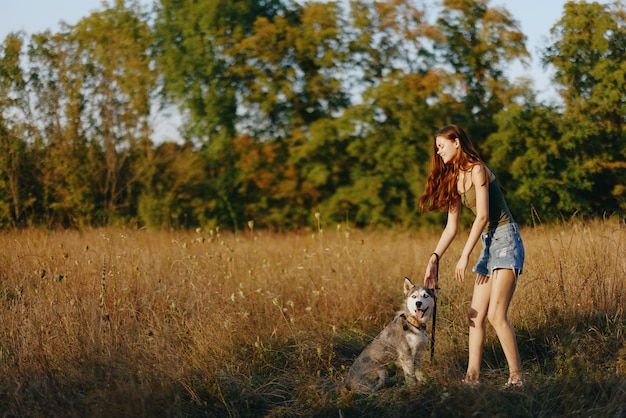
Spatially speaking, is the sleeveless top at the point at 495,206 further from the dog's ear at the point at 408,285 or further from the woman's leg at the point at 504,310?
the dog's ear at the point at 408,285

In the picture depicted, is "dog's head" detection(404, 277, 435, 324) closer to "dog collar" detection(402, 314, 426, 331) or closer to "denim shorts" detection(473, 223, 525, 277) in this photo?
"dog collar" detection(402, 314, 426, 331)

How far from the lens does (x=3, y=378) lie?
227 inches

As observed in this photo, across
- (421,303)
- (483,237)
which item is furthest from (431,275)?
(483,237)

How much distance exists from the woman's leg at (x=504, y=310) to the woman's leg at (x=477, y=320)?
6cm

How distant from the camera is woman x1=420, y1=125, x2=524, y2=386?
5645 mm

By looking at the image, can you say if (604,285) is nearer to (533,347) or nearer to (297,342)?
(533,347)

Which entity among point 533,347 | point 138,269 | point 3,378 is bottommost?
point 533,347

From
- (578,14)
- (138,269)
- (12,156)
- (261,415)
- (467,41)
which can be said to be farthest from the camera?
(467,41)

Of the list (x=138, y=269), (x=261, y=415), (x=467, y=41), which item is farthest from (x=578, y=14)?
(x=261, y=415)

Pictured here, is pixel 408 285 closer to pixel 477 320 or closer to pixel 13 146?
pixel 477 320

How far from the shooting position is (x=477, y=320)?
5.90m

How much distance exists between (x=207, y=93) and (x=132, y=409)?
17.6 m

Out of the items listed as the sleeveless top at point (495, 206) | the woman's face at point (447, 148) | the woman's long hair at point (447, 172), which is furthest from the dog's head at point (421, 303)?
the woman's face at point (447, 148)

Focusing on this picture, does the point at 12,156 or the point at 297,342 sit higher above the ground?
the point at 12,156
